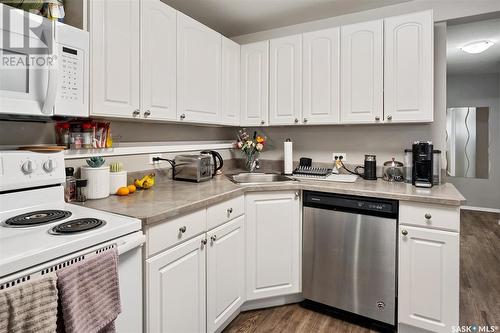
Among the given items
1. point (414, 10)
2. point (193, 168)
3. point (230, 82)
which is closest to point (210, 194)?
point (193, 168)

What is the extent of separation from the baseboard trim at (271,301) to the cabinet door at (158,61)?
148 cm

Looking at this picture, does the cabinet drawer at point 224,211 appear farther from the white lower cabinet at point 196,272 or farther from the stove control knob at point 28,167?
the stove control knob at point 28,167

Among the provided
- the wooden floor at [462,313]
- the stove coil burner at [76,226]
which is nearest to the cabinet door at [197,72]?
the stove coil burner at [76,226]

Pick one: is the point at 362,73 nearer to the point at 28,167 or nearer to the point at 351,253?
the point at 351,253

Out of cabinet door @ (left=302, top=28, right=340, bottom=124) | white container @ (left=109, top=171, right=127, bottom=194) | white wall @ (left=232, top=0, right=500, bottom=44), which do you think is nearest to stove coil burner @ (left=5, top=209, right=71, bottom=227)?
white container @ (left=109, top=171, right=127, bottom=194)

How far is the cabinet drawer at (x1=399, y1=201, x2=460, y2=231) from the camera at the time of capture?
1651 millimetres

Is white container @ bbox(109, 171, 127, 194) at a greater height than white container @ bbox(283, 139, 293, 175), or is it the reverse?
white container @ bbox(283, 139, 293, 175)

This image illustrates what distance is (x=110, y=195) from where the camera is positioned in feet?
5.48

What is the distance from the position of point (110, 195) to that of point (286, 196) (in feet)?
3.88

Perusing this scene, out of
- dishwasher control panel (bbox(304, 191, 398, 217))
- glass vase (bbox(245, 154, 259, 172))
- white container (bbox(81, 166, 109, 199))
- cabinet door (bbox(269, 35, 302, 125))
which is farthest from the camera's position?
glass vase (bbox(245, 154, 259, 172))

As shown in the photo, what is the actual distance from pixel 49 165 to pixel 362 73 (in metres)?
2.17

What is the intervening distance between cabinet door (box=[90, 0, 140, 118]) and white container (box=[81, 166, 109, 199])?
1.03 ft

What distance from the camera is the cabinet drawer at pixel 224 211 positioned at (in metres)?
1.66

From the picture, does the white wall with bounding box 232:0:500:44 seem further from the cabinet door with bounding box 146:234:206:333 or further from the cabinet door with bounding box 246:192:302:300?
the cabinet door with bounding box 146:234:206:333
